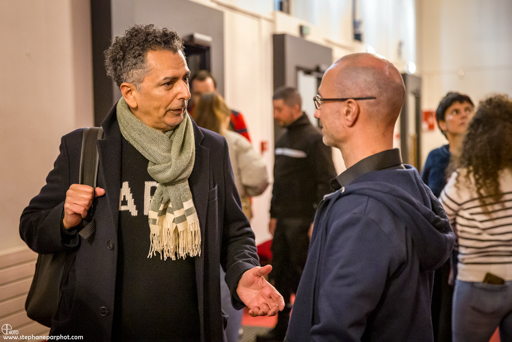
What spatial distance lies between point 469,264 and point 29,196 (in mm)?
2718

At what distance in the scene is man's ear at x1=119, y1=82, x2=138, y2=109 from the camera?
5.94 ft

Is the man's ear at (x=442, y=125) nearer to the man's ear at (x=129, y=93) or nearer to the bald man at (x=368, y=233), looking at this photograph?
the bald man at (x=368, y=233)

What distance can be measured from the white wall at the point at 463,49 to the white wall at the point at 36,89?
10740mm

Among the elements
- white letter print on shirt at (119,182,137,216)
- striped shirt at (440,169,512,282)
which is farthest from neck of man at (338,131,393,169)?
striped shirt at (440,169,512,282)

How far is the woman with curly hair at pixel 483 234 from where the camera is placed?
227 cm

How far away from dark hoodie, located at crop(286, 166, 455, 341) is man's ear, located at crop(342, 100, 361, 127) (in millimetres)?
174

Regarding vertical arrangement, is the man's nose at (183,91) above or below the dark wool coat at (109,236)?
above

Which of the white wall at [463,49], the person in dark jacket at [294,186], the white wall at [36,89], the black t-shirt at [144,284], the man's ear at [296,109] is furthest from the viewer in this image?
the white wall at [463,49]

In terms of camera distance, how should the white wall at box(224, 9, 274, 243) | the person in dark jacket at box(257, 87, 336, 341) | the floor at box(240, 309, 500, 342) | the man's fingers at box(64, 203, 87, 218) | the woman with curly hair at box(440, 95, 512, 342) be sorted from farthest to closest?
the white wall at box(224, 9, 274, 243) → the person in dark jacket at box(257, 87, 336, 341) → the floor at box(240, 309, 500, 342) → the woman with curly hair at box(440, 95, 512, 342) → the man's fingers at box(64, 203, 87, 218)

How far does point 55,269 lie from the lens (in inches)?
69.0

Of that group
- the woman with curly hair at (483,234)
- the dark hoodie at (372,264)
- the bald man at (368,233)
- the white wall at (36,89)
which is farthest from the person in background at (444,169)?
the white wall at (36,89)

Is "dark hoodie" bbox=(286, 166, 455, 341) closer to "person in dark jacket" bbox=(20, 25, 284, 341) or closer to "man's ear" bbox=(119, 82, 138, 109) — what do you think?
"person in dark jacket" bbox=(20, 25, 284, 341)

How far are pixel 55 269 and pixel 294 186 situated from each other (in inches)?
113

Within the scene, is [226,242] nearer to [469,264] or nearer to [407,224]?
[407,224]
